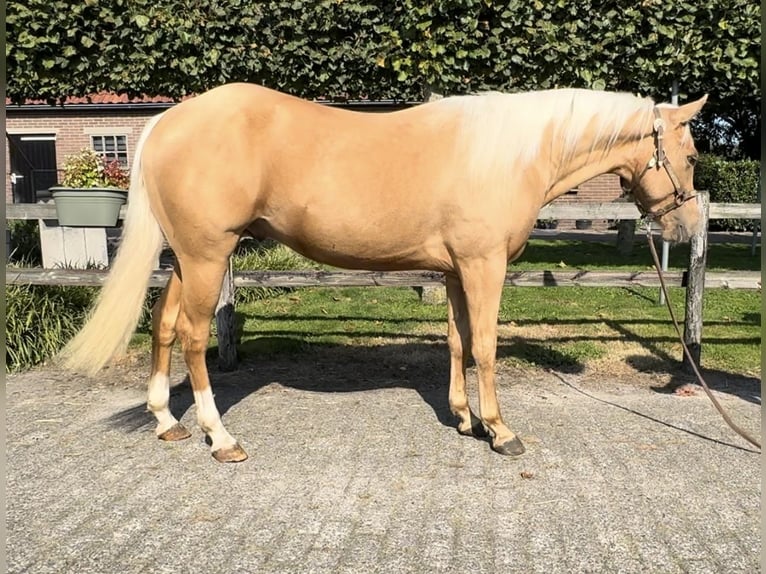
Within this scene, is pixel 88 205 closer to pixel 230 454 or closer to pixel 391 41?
pixel 230 454

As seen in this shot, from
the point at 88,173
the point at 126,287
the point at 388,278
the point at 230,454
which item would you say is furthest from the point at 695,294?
the point at 88,173

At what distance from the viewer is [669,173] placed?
10.6 ft

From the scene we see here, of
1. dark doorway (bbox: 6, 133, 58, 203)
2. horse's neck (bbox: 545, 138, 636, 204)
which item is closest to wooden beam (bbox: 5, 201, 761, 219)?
horse's neck (bbox: 545, 138, 636, 204)

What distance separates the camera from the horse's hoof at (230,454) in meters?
3.19

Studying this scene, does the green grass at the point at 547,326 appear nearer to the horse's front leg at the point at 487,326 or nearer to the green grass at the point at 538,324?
the green grass at the point at 538,324

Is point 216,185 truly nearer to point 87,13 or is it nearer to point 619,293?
point 87,13

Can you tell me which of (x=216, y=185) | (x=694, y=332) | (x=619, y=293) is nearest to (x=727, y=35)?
Result: (x=694, y=332)

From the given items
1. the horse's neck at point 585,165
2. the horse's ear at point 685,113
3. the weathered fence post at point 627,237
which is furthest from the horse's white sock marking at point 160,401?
the weathered fence post at point 627,237

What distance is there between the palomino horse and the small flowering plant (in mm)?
1649

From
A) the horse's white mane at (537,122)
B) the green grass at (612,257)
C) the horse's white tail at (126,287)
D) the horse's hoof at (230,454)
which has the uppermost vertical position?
the horse's white mane at (537,122)

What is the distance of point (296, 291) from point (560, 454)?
5.15 metres

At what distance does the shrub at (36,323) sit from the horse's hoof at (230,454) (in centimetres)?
272

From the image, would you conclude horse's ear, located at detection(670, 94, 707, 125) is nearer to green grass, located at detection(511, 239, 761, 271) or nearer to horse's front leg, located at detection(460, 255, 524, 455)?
horse's front leg, located at detection(460, 255, 524, 455)

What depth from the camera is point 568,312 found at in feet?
22.1
